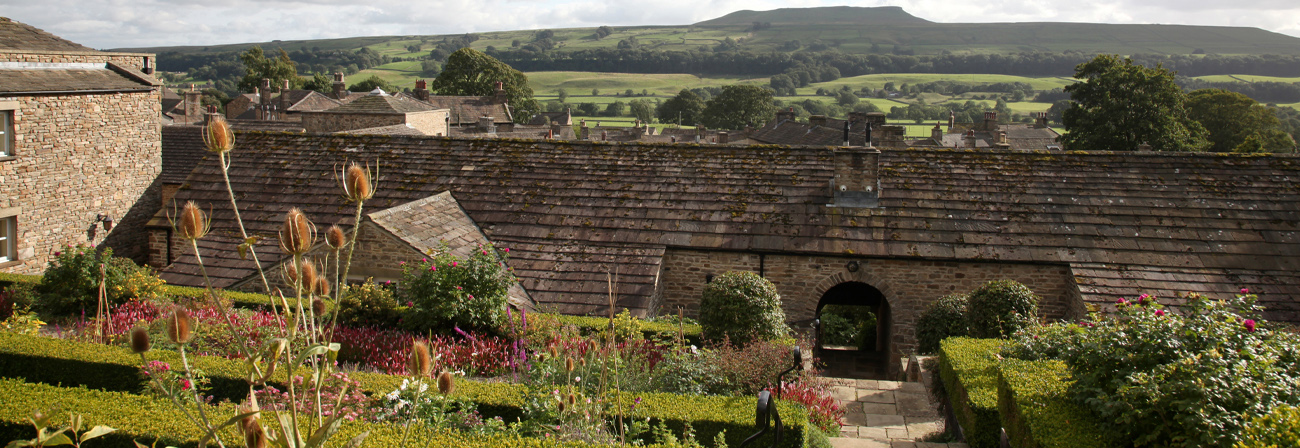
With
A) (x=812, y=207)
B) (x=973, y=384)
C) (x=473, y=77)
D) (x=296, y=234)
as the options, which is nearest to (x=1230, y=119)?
(x=812, y=207)

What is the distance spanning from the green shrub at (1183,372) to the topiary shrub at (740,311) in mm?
4632

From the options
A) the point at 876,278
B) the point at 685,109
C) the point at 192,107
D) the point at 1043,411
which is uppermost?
the point at 685,109

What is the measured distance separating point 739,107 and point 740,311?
85.5 m

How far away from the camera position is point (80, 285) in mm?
12766

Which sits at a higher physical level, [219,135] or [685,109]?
[685,109]

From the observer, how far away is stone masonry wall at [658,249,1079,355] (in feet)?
47.0

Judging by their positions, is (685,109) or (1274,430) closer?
(1274,430)

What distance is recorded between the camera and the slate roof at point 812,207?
561 inches

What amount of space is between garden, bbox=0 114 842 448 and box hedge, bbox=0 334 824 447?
0.07ft

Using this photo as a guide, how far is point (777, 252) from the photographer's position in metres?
14.8

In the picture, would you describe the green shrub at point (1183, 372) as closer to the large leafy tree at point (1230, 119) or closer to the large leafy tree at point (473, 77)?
the large leafy tree at point (1230, 119)

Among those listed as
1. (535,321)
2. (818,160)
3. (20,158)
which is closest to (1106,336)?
(535,321)

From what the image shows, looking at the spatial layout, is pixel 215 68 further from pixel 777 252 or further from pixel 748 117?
pixel 777 252

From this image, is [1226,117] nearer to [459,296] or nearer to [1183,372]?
[1183,372]
